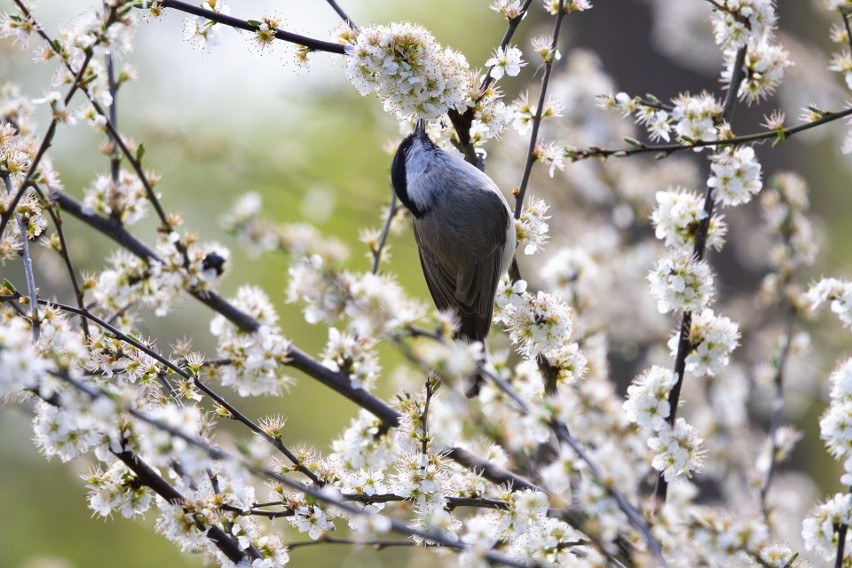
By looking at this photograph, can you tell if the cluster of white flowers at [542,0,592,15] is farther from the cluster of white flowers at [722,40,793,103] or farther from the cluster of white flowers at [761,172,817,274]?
the cluster of white flowers at [761,172,817,274]

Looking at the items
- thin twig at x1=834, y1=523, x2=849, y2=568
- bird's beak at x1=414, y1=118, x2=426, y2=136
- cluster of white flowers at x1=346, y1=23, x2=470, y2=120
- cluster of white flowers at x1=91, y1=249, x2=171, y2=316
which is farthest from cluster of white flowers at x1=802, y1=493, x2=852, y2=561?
cluster of white flowers at x1=91, y1=249, x2=171, y2=316

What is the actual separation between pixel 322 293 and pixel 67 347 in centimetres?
57

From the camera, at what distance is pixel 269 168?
4.13 metres

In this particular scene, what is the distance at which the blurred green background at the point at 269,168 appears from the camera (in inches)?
165

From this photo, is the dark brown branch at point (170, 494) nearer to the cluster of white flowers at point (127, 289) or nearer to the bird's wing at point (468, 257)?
the cluster of white flowers at point (127, 289)

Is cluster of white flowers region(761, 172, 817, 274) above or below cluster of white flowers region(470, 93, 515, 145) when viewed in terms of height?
above

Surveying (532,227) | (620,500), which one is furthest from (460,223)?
(620,500)

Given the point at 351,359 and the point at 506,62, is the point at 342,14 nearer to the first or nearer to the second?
the point at 506,62

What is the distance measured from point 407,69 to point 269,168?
1.95 m

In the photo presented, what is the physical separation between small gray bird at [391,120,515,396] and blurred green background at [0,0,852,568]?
0.64 feet

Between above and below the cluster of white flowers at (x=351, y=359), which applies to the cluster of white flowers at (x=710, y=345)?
above

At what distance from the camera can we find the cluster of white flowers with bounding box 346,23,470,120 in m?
2.28

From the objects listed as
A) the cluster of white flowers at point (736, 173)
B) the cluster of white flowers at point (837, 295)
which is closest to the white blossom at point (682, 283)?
the cluster of white flowers at point (736, 173)

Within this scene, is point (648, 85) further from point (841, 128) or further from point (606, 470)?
point (606, 470)
